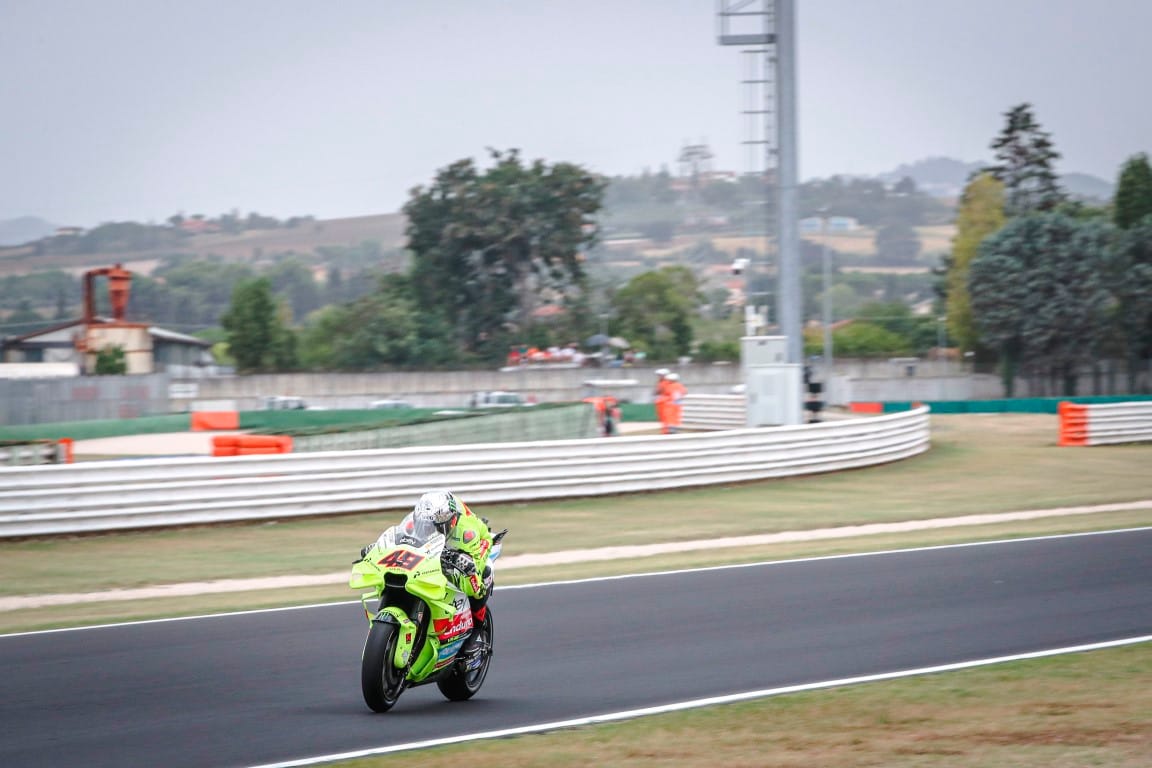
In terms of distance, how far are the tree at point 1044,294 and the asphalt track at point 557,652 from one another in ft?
210

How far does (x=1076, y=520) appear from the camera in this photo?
56.7 feet

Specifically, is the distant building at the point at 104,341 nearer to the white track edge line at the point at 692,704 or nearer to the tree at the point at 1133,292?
the tree at the point at 1133,292

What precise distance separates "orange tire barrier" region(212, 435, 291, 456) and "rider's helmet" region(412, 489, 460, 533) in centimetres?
1387

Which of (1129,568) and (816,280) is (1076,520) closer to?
(1129,568)

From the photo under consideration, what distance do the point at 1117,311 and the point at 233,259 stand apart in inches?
A: 5898

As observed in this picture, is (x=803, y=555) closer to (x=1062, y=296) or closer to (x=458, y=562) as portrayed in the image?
(x=458, y=562)

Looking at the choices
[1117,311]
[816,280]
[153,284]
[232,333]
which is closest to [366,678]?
[1117,311]

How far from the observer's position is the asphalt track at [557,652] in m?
6.92

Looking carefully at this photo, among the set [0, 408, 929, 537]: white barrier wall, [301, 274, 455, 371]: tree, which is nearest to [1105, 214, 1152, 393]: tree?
[301, 274, 455, 371]: tree

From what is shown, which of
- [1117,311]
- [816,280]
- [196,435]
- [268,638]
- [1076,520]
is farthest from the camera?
[816,280]

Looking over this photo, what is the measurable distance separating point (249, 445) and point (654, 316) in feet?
255

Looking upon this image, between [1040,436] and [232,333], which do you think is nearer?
[1040,436]

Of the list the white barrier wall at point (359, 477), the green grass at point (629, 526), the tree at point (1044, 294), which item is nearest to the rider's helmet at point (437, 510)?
the green grass at point (629, 526)

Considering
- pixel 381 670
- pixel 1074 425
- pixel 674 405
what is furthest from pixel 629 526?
pixel 674 405
